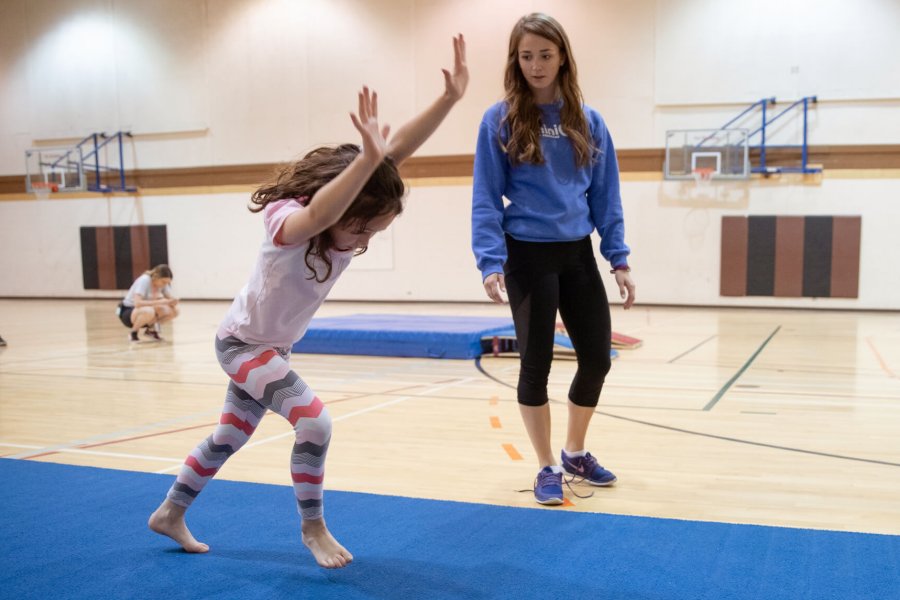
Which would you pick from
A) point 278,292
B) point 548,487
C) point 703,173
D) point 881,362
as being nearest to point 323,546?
point 278,292

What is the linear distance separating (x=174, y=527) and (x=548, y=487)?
42.3 inches

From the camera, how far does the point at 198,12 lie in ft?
40.7

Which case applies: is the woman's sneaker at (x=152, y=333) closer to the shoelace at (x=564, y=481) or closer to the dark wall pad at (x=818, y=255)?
the shoelace at (x=564, y=481)

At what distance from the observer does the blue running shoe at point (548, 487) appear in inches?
92.9

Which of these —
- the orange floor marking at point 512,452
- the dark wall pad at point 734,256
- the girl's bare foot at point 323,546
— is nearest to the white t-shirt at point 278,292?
the girl's bare foot at point 323,546

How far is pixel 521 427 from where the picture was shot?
352 cm

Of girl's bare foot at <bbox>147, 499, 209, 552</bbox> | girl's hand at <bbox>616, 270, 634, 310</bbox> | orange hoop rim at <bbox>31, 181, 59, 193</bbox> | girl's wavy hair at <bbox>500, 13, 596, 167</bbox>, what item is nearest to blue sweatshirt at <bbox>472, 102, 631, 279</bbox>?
girl's wavy hair at <bbox>500, 13, 596, 167</bbox>

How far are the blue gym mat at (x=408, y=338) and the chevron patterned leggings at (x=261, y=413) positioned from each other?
12.8 ft

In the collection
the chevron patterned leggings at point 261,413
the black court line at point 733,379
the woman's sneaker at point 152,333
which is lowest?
the woman's sneaker at point 152,333

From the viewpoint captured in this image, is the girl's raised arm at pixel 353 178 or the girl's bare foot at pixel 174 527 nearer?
the girl's raised arm at pixel 353 178

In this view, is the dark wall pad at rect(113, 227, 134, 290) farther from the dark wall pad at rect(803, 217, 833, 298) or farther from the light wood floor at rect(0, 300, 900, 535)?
the dark wall pad at rect(803, 217, 833, 298)

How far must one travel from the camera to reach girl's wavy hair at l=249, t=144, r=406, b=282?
5.28ft

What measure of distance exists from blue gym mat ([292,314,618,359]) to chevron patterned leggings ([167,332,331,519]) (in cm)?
390

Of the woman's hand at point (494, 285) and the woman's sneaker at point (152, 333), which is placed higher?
the woman's hand at point (494, 285)
